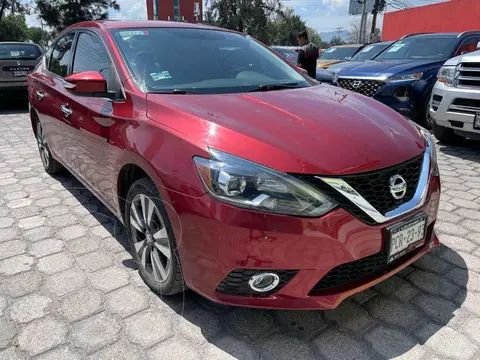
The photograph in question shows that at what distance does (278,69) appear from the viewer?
3168 millimetres

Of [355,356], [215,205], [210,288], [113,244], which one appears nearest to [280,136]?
[215,205]

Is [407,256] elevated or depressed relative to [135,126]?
depressed

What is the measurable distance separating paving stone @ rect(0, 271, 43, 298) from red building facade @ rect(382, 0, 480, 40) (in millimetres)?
23743

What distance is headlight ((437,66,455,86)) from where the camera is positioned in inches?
195

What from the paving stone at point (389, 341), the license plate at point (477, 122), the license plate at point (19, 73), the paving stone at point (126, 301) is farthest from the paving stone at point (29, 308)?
the license plate at point (19, 73)

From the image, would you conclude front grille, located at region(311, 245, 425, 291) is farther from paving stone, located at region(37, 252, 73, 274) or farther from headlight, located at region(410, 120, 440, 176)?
paving stone, located at region(37, 252, 73, 274)

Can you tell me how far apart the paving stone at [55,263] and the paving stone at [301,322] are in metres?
1.51

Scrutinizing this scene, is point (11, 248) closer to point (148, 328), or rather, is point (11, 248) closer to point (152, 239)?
point (152, 239)

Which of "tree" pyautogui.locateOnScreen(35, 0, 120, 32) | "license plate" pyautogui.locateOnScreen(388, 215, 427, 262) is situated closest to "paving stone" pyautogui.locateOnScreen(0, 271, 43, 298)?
"license plate" pyautogui.locateOnScreen(388, 215, 427, 262)

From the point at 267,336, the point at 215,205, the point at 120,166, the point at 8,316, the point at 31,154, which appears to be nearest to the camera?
the point at 215,205

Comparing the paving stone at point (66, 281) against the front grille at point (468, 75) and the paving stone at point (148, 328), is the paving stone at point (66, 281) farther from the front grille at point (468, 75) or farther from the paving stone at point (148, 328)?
the front grille at point (468, 75)

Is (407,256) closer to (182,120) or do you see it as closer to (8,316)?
(182,120)

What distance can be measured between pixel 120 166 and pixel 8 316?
1041 millimetres

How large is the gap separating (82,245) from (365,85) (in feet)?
18.1
